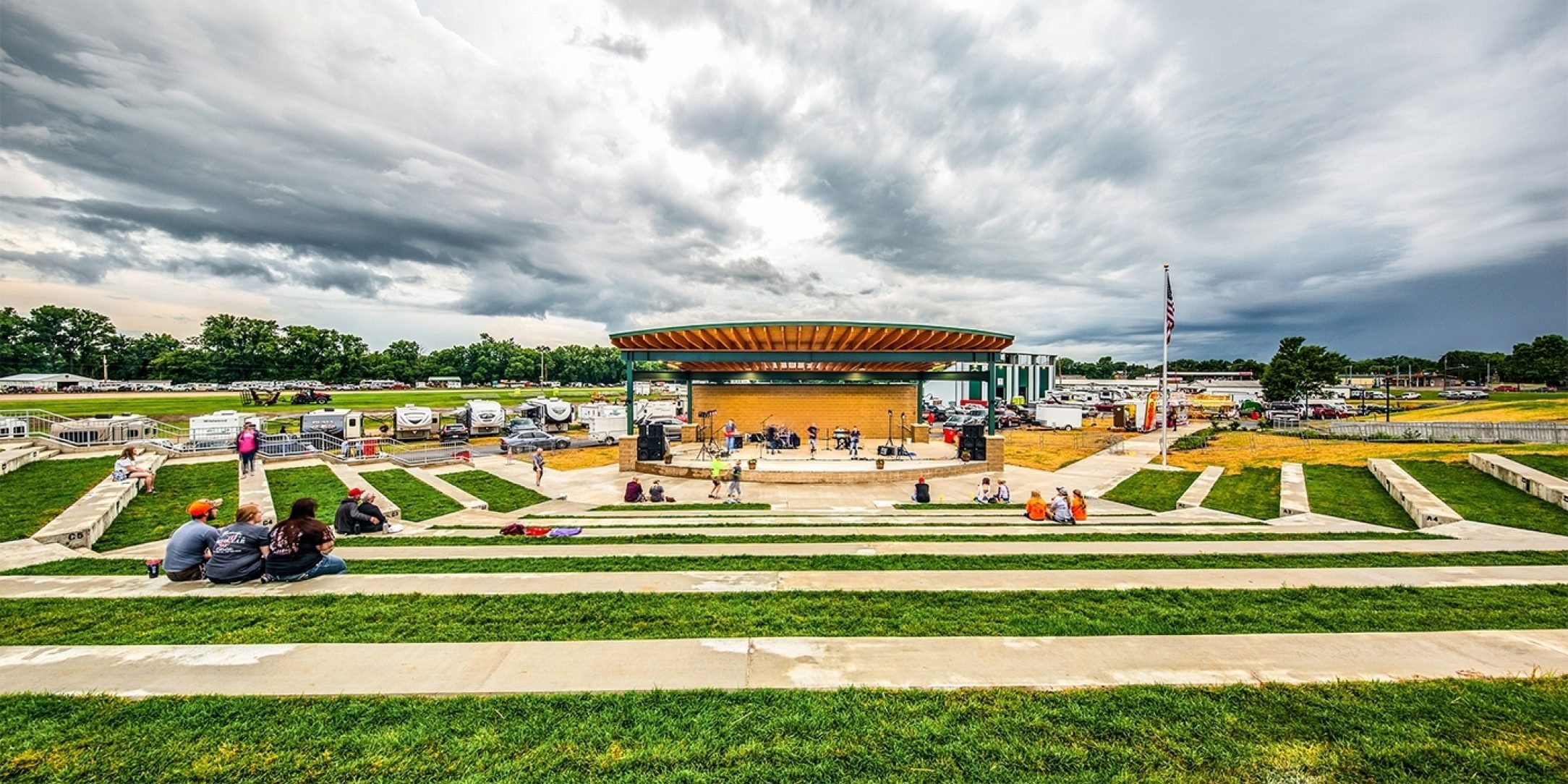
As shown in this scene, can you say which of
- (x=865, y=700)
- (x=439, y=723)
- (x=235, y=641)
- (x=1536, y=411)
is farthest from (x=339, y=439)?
(x=1536, y=411)

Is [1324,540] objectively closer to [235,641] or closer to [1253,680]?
[1253,680]

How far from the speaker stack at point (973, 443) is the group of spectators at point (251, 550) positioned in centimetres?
2276

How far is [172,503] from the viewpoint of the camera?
1342cm

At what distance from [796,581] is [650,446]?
18.2m

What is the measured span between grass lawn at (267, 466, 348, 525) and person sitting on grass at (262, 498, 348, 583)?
23.5 ft

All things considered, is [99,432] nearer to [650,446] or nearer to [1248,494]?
[650,446]

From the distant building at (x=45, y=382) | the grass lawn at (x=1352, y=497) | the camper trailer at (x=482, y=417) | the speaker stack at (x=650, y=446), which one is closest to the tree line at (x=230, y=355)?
the distant building at (x=45, y=382)

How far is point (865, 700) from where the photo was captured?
4.09m

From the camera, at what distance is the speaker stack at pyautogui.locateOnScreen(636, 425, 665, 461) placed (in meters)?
24.1

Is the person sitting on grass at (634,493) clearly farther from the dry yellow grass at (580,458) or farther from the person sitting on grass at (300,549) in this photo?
the person sitting on grass at (300,549)

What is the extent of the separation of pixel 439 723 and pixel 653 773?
1.68 meters

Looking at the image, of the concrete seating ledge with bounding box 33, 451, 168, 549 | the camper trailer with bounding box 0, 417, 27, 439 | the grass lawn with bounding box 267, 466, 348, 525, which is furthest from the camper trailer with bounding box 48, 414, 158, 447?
the concrete seating ledge with bounding box 33, 451, 168, 549

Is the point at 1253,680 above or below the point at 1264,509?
above

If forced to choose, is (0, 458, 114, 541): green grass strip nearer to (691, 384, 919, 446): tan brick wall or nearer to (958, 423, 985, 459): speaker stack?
(691, 384, 919, 446): tan brick wall
